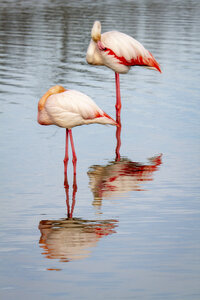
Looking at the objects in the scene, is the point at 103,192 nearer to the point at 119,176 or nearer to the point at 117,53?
the point at 119,176

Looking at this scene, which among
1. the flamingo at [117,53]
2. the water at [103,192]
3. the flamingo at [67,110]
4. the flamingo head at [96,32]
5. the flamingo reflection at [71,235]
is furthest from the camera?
the flamingo at [117,53]

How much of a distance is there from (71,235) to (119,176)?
1975 millimetres

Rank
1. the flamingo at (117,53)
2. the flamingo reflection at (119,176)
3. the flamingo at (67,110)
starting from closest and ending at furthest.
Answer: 1. the flamingo reflection at (119,176)
2. the flamingo at (67,110)
3. the flamingo at (117,53)

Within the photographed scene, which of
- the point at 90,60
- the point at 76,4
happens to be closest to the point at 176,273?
the point at 90,60

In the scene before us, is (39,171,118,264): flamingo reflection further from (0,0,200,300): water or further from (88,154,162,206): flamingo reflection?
(88,154,162,206): flamingo reflection

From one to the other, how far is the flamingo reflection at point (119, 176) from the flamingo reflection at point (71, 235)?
0.58 meters

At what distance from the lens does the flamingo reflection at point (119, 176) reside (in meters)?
7.12

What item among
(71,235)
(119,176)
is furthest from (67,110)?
(71,235)

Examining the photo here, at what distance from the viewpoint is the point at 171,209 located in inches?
257

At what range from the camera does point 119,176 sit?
25.3 feet

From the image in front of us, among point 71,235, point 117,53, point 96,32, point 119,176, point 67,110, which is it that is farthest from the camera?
point 117,53

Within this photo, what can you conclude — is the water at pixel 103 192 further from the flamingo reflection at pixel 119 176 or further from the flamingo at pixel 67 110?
the flamingo at pixel 67 110

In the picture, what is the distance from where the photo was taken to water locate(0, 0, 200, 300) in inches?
197

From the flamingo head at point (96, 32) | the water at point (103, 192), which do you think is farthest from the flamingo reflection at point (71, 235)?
the flamingo head at point (96, 32)
